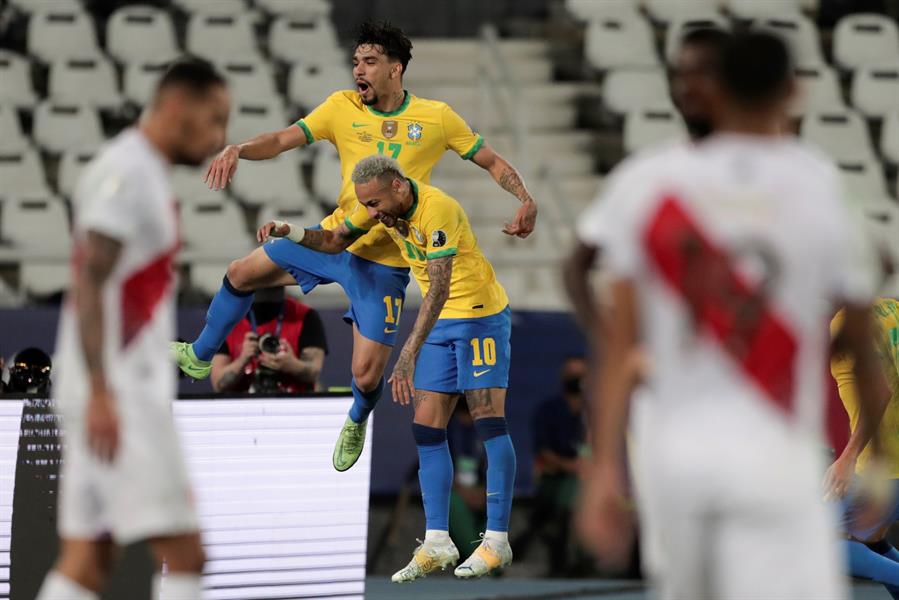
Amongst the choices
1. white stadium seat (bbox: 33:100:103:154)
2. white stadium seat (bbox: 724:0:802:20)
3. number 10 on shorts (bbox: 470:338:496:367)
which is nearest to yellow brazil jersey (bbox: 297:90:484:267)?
number 10 on shorts (bbox: 470:338:496:367)

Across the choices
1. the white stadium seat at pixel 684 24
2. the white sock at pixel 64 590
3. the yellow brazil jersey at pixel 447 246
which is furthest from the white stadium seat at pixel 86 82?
the white sock at pixel 64 590

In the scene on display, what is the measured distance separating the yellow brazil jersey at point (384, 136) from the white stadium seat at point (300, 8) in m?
6.65

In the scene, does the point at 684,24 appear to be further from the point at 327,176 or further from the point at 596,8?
the point at 327,176

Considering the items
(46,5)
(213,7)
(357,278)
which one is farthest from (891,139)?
(46,5)

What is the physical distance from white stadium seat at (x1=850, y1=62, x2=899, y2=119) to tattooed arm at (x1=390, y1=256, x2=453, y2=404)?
7.75 meters

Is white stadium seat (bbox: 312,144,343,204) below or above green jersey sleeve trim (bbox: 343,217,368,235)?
above

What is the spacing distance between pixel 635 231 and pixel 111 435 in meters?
1.53

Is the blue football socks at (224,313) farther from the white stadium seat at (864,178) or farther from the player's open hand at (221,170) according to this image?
the white stadium seat at (864,178)

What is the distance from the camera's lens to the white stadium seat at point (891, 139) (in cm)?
1375

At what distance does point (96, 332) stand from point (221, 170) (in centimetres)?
341

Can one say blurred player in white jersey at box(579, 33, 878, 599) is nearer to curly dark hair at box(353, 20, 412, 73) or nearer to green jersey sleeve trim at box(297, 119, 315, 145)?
curly dark hair at box(353, 20, 412, 73)

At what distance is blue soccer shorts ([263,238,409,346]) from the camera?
8.05m

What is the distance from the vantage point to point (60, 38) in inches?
553

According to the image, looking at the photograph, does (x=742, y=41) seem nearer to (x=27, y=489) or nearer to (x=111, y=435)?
(x=111, y=435)
